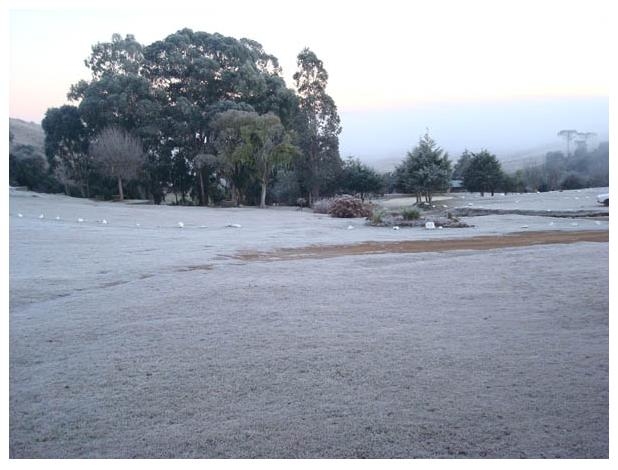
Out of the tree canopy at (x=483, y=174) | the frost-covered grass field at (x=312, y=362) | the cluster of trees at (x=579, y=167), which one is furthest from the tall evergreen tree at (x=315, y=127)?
the frost-covered grass field at (x=312, y=362)

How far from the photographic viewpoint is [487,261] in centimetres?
624

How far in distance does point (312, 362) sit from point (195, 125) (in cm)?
2569

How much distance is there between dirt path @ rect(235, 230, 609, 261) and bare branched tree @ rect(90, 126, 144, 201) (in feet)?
60.9

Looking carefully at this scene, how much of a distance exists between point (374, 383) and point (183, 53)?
93.1ft

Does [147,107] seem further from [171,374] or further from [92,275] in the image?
[171,374]

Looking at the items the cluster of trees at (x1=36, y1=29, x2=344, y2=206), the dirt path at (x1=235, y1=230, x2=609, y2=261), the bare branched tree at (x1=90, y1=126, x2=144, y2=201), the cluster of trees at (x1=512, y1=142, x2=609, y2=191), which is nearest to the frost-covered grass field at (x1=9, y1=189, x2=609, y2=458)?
the cluster of trees at (x1=512, y1=142, x2=609, y2=191)

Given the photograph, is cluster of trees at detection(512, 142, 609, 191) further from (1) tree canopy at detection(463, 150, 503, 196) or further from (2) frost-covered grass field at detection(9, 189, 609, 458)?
(1) tree canopy at detection(463, 150, 503, 196)

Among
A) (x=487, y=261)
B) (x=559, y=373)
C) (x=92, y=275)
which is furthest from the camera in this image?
(x=487, y=261)

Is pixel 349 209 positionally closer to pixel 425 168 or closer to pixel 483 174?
pixel 425 168

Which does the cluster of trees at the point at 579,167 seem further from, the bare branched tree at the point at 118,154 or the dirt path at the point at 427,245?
the bare branched tree at the point at 118,154

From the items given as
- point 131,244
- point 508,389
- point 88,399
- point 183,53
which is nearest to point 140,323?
point 88,399

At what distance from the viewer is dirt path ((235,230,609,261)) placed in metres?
7.57

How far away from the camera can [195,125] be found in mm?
27312

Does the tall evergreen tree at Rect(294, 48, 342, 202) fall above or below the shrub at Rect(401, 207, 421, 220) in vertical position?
above
